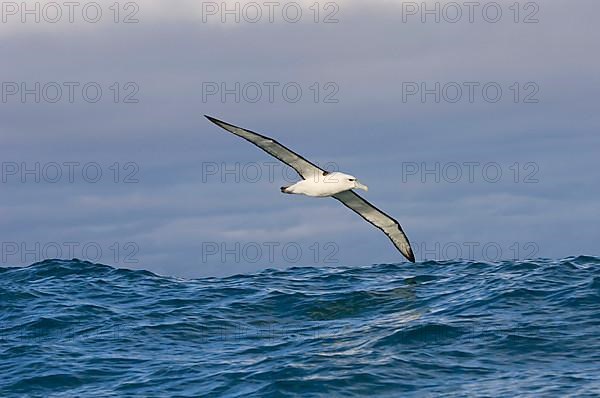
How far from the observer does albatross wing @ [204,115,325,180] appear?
24.9 m

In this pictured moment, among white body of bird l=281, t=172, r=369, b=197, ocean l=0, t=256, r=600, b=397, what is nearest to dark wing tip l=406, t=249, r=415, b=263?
ocean l=0, t=256, r=600, b=397

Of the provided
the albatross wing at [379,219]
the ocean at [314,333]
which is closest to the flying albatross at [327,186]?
the albatross wing at [379,219]

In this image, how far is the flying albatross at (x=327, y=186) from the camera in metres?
25.8

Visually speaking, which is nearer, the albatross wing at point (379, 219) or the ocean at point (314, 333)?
the ocean at point (314, 333)

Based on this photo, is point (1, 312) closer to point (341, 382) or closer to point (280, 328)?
point (280, 328)

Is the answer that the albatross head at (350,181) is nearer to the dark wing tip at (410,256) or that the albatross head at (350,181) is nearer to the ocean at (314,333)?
the ocean at (314,333)

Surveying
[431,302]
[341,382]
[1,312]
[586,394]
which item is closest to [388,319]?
[431,302]

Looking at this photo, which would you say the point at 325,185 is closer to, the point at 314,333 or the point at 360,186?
the point at 360,186

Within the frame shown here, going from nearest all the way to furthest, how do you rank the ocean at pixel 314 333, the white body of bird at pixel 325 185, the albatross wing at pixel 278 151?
1. the ocean at pixel 314 333
2. the albatross wing at pixel 278 151
3. the white body of bird at pixel 325 185

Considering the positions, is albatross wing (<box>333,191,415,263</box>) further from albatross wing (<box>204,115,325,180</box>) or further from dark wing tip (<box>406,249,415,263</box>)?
albatross wing (<box>204,115,325,180</box>)

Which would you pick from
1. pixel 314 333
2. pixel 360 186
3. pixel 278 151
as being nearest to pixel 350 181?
pixel 360 186

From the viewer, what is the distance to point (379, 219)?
108 feet

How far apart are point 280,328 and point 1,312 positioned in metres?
9.93

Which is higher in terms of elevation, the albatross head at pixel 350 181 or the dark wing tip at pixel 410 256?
the albatross head at pixel 350 181
